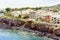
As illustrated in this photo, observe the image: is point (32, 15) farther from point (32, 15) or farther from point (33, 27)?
point (33, 27)

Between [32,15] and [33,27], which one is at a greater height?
[32,15]

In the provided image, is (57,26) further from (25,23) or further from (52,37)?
(25,23)

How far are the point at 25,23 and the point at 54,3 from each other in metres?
0.79

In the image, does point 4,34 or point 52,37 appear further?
point 4,34

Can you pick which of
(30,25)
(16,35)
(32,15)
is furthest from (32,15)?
(16,35)

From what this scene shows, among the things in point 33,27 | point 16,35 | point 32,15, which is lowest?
point 16,35

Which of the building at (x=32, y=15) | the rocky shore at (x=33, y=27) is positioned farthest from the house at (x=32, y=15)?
the rocky shore at (x=33, y=27)

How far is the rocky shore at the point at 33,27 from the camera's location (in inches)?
161

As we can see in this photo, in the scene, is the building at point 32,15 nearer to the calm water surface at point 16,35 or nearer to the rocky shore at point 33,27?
the rocky shore at point 33,27

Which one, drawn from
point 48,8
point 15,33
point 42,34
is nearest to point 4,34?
point 15,33

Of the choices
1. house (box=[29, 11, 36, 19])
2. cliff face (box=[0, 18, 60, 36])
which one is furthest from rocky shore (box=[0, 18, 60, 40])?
house (box=[29, 11, 36, 19])

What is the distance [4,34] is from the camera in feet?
14.3

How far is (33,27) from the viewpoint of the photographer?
4293mm

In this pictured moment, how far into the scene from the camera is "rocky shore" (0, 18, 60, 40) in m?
4.08
